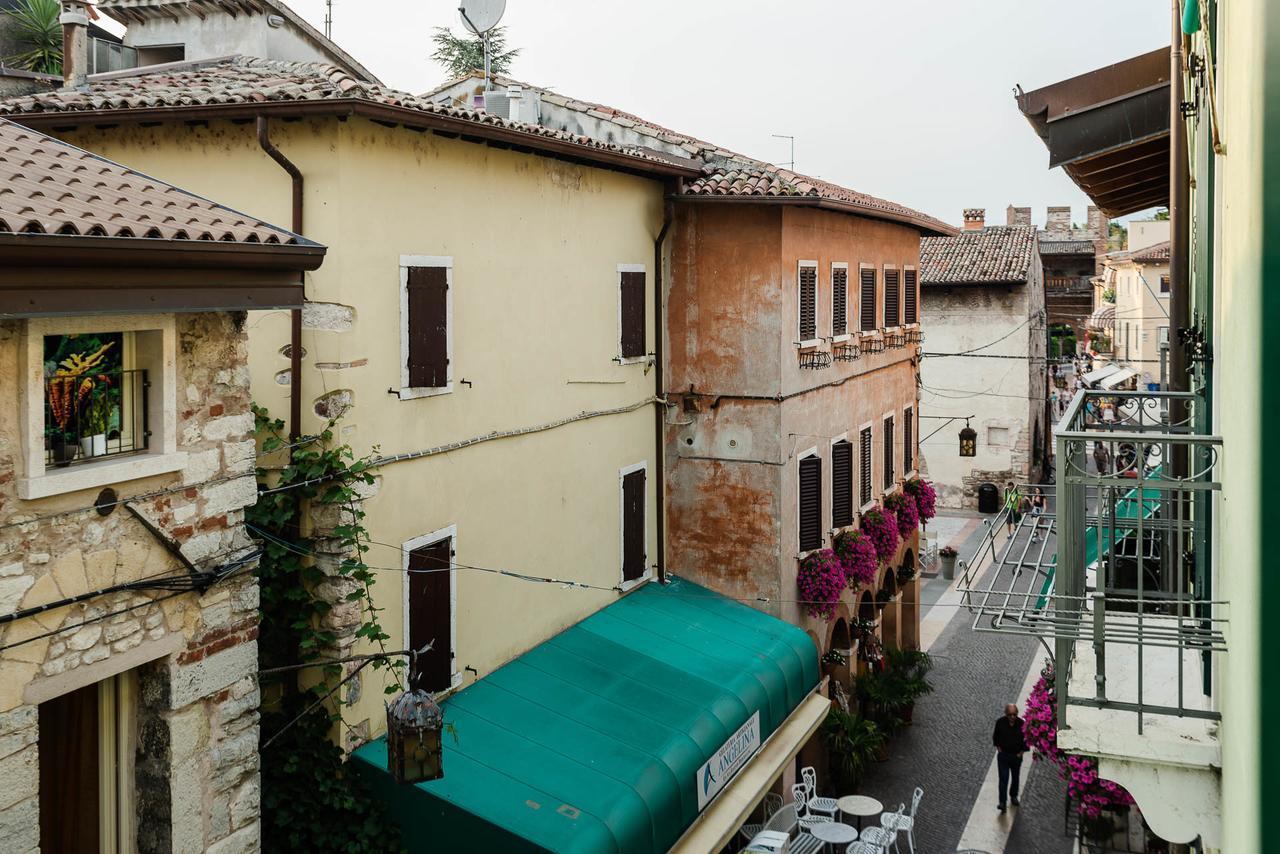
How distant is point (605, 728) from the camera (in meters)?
11.1

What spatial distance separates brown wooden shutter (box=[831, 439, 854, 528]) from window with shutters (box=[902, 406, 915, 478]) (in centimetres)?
446

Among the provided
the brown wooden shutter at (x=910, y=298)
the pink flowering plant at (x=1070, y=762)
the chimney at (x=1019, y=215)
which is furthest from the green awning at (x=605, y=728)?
the chimney at (x=1019, y=215)

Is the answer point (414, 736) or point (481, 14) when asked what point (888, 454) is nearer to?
point (481, 14)

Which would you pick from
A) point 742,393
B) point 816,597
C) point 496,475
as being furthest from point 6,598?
point 816,597

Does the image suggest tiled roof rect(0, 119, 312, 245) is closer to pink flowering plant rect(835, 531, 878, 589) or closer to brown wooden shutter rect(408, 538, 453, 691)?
brown wooden shutter rect(408, 538, 453, 691)

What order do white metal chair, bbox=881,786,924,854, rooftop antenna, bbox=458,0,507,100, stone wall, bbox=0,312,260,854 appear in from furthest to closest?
white metal chair, bbox=881,786,924,854, rooftop antenna, bbox=458,0,507,100, stone wall, bbox=0,312,260,854

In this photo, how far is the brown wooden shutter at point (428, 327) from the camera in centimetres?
1049

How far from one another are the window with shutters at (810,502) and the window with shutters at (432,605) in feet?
21.7

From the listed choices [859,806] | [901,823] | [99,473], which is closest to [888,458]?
[859,806]

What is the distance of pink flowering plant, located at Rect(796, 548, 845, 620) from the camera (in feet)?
53.5

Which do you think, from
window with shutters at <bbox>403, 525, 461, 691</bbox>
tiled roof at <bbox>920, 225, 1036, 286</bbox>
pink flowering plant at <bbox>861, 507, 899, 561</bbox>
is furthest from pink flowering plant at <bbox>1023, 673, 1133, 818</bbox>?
tiled roof at <bbox>920, 225, 1036, 286</bbox>

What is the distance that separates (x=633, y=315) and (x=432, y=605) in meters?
5.29

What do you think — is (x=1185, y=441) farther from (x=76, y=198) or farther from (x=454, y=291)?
(x=454, y=291)

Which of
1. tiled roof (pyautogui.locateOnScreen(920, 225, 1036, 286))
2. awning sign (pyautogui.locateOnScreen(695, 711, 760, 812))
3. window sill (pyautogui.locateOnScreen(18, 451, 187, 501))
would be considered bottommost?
awning sign (pyautogui.locateOnScreen(695, 711, 760, 812))
